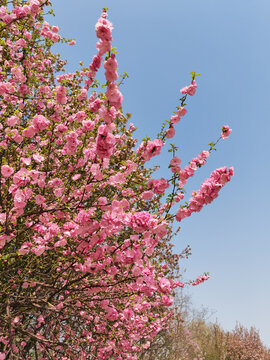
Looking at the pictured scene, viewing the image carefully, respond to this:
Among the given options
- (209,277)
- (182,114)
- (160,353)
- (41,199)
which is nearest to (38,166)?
(41,199)

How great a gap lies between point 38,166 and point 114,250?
241cm

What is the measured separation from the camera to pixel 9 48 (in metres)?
5.60

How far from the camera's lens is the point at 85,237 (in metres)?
3.08

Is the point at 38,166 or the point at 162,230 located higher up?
the point at 38,166

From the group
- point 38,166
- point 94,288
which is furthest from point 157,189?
point 38,166

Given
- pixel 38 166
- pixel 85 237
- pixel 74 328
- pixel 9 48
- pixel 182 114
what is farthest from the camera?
pixel 74 328

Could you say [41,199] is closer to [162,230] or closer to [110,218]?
[110,218]

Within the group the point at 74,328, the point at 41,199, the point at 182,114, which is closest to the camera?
the point at 182,114

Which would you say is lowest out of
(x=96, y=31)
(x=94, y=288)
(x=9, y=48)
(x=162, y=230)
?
(x=94, y=288)

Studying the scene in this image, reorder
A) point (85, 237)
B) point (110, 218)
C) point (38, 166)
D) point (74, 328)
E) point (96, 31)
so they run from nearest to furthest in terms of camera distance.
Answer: point (96, 31) < point (110, 218) < point (85, 237) < point (38, 166) < point (74, 328)

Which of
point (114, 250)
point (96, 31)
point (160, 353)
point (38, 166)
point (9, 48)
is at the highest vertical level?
point (9, 48)

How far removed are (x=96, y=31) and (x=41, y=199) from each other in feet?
7.68

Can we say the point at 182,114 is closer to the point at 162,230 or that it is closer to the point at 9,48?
the point at 162,230

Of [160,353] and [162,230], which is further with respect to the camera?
[160,353]
